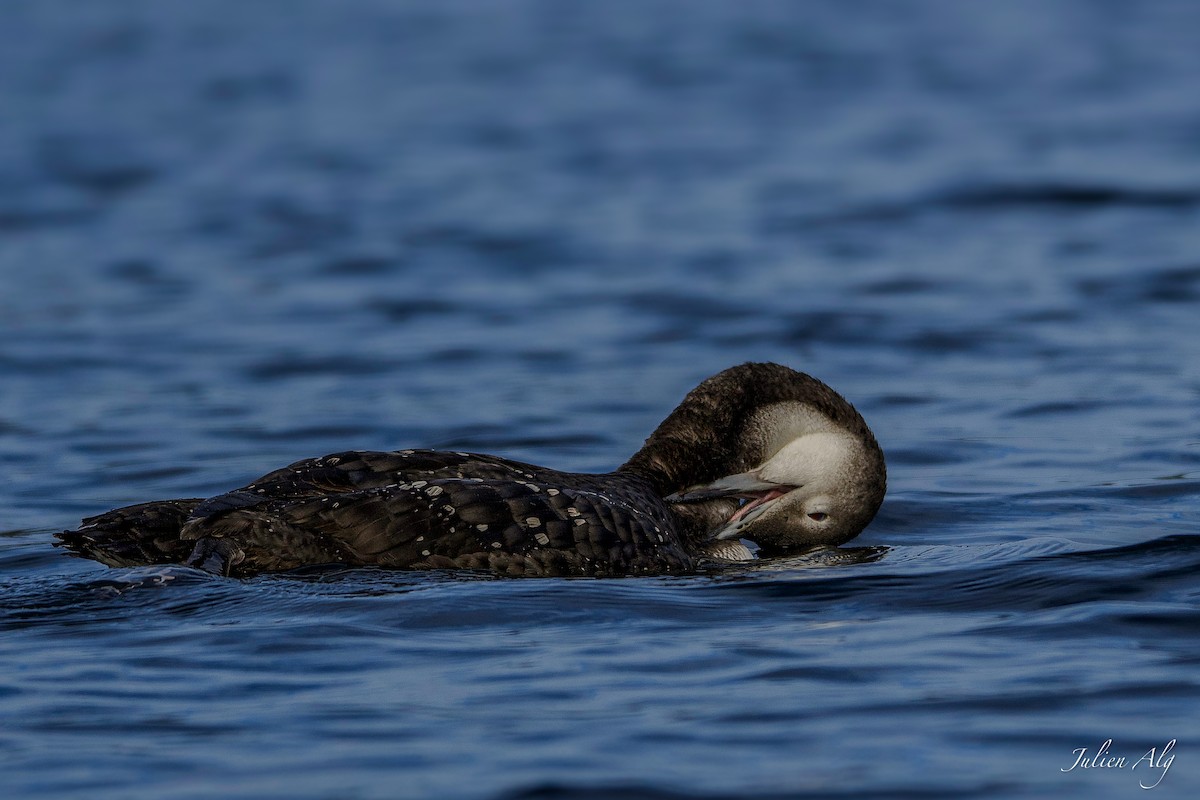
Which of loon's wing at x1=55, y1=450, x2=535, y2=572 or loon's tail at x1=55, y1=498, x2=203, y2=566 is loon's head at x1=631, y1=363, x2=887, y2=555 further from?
loon's tail at x1=55, y1=498, x2=203, y2=566

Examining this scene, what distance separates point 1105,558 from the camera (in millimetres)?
6219

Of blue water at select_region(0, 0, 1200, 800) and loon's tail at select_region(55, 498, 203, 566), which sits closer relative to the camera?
blue water at select_region(0, 0, 1200, 800)

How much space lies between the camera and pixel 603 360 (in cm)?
1035

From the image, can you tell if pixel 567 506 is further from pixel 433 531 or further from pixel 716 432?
pixel 716 432

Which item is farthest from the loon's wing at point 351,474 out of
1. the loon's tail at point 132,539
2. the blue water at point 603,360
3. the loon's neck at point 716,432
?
the loon's neck at point 716,432

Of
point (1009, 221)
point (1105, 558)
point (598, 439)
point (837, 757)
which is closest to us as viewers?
point (837, 757)

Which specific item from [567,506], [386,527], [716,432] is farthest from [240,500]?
[716,432]

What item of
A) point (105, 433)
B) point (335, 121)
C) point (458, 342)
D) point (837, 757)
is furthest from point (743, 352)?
point (335, 121)

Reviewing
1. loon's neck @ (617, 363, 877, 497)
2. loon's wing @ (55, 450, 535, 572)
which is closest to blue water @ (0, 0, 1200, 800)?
loon's wing @ (55, 450, 535, 572)

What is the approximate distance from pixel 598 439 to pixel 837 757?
14.5 ft

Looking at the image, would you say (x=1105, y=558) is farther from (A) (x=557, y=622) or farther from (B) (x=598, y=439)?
(B) (x=598, y=439)

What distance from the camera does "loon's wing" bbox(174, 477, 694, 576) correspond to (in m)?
5.82

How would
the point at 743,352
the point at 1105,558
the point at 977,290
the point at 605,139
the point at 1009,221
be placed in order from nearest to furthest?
the point at 1105,558 → the point at 743,352 → the point at 977,290 → the point at 1009,221 → the point at 605,139
